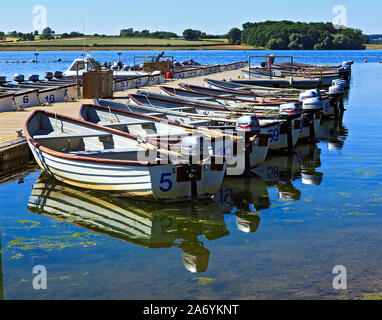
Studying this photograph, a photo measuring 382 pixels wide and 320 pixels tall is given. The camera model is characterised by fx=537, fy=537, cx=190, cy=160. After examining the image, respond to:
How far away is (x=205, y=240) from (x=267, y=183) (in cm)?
472

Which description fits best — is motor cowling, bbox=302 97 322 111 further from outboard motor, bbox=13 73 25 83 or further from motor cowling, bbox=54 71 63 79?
motor cowling, bbox=54 71 63 79

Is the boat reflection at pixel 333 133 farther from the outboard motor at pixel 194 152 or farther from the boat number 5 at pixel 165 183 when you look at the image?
the boat number 5 at pixel 165 183

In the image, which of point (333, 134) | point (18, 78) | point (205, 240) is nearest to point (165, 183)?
point (205, 240)

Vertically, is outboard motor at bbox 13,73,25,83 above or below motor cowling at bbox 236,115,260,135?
above

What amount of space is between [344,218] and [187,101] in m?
10.2

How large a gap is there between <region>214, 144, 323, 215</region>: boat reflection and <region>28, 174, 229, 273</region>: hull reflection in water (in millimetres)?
563

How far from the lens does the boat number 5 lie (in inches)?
427

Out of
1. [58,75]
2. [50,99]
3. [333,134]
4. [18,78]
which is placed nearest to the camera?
[333,134]

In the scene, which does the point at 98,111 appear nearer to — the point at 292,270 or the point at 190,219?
the point at 190,219

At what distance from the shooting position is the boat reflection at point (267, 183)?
38.4ft

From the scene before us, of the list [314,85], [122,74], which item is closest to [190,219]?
[314,85]

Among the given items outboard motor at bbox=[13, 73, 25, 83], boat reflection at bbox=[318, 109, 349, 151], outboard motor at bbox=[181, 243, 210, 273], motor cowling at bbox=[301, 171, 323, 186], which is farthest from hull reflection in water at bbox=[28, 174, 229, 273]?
outboard motor at bbox=[13, 73, 25, 83]

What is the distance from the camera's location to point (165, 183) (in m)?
10.9

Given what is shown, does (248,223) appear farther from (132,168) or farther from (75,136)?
(75,136)
